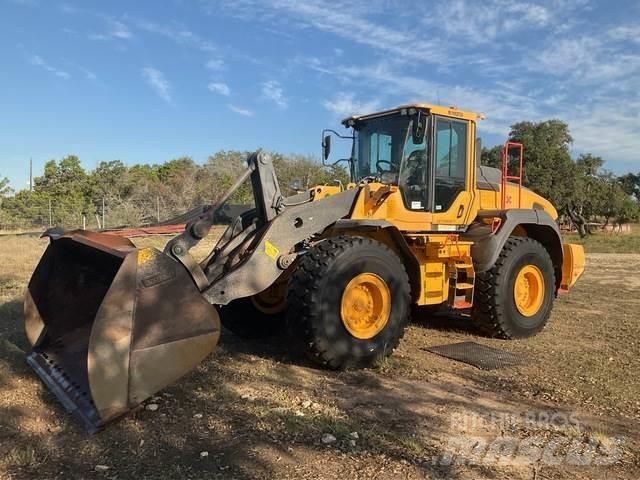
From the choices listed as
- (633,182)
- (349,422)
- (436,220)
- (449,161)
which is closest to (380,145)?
(449,161)

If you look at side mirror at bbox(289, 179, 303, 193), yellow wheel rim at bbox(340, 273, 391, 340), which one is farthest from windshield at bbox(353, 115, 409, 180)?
yellow wheel rim at bbox(340, 273, 391, 340)

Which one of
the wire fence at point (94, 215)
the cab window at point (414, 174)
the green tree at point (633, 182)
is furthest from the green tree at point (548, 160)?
the green tree at point (633, 182)

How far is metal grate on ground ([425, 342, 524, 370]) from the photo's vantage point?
597cm

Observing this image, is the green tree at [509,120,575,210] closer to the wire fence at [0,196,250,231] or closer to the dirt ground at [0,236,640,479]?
the wire fence at [0,196,250,231]

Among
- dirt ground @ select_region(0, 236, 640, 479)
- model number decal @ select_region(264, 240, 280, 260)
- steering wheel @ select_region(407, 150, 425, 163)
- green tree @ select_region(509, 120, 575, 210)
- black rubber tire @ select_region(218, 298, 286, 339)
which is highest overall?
green tree @ select_region(509, 120, 575, 210)

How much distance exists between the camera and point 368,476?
11.2 feet

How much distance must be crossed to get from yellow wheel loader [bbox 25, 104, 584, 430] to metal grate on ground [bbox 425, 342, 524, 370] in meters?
0.51

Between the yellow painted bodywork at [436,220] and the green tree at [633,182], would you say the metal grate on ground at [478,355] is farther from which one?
the green tree at [633,182]

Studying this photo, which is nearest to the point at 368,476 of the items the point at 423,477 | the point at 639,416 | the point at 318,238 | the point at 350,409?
the point at 423,477

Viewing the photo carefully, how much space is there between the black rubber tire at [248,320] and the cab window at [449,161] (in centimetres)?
235

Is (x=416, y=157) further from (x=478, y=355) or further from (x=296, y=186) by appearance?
(x=478, y=355)

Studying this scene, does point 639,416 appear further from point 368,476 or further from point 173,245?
point 173,245

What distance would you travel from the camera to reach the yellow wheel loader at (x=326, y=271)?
4.17 metres

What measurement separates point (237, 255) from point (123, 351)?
174cm
